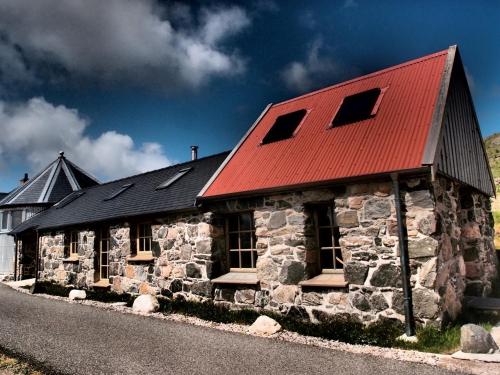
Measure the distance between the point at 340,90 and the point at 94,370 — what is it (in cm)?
915

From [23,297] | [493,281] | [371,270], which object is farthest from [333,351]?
[23,297]

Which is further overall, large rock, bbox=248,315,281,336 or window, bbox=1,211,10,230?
window, bbox=1,211,10,230

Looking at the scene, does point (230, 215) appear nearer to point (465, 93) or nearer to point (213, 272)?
point (213, 272)

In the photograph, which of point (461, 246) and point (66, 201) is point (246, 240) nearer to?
point (461, 246)

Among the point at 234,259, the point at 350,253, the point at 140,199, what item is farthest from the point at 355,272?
the point at 140,199

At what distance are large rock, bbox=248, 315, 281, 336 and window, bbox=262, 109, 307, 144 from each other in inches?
198

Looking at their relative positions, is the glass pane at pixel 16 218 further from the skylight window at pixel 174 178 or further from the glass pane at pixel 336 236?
the glass pane at pixel 336 236

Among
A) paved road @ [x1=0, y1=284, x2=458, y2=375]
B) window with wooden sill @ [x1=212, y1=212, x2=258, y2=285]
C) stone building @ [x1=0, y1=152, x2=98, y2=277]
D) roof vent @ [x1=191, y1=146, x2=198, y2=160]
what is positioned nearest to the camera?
paved road @ [x1=0, y1=284, x2=458, y2=375]

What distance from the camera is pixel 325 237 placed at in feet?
26.9

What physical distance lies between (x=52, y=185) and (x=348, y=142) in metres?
21.1

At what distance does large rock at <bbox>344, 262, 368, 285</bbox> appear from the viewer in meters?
7.05

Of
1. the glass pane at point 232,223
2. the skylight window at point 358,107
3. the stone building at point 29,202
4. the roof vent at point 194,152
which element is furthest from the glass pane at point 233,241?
the stone building at point 29,202

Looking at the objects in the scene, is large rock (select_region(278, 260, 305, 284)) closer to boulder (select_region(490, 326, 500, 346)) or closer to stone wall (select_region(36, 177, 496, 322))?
stone wall (select_region(36, 177, 496, 322))

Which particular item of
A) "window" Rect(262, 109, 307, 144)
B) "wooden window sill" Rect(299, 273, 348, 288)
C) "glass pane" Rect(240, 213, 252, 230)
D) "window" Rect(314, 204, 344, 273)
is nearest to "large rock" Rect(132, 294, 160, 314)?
"glass pane" Rect(240, 213, 252, 230)
